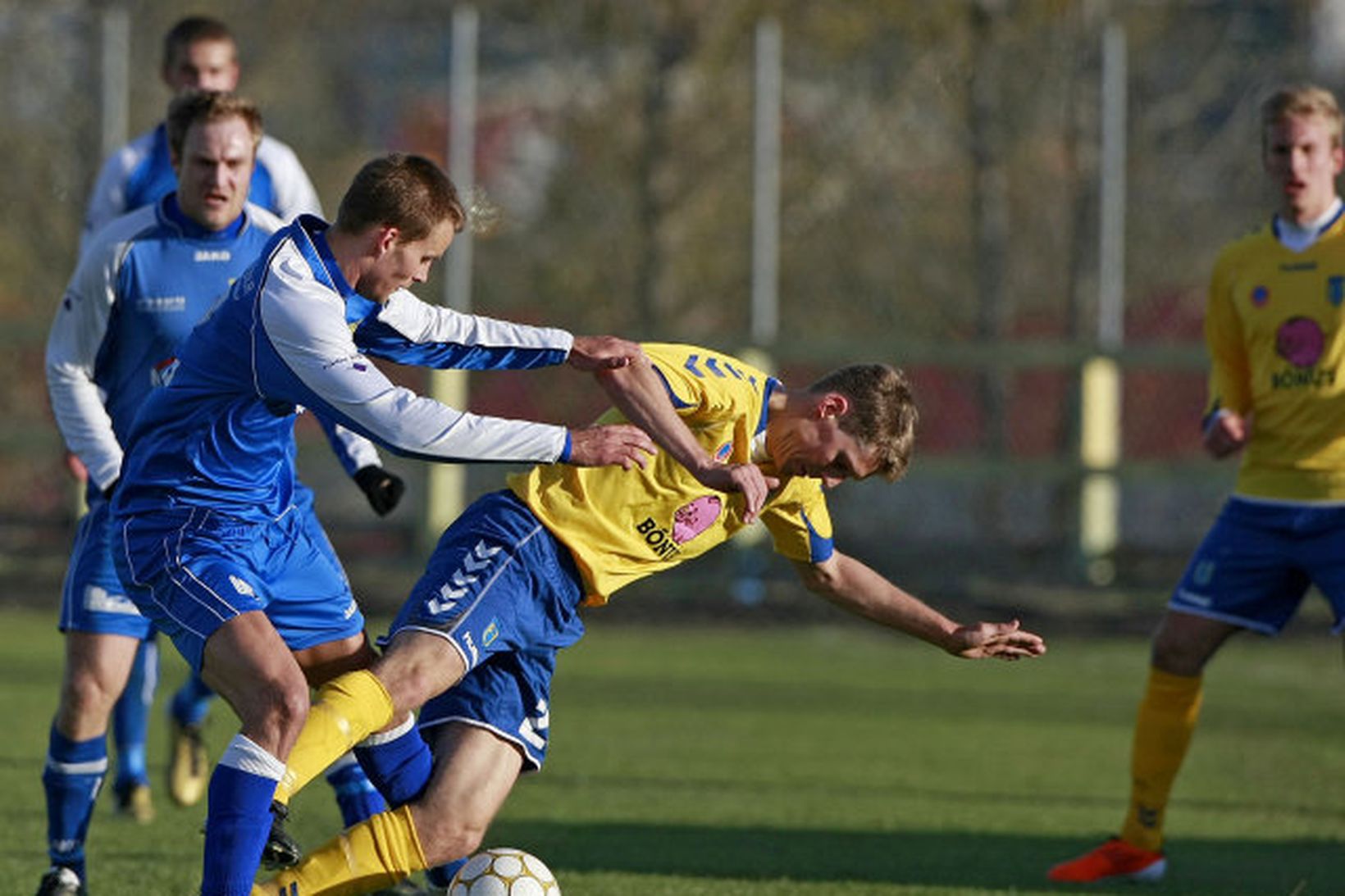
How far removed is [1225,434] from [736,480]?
7.83 feet

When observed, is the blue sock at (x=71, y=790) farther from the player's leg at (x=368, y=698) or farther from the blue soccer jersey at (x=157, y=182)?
the blue soccer jersey at (x=157, y=182)

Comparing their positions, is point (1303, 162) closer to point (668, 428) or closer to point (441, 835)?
point (668, 428)

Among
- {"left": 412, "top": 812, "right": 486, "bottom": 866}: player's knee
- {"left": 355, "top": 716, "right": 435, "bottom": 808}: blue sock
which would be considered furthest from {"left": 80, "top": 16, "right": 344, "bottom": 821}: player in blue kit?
{"left": 412, "top": 812, "right": 486, "bottom": 866}: player's knee

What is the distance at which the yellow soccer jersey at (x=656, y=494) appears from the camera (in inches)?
217

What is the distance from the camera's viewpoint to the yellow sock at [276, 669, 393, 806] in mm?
4965

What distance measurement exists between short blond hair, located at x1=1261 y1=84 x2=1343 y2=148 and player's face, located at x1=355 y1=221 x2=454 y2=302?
2926 mm

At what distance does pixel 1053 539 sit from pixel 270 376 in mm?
10949

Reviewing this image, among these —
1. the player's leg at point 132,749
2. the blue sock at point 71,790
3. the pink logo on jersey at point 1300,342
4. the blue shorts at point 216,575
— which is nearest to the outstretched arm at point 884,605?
the blue shorts at point 216,575

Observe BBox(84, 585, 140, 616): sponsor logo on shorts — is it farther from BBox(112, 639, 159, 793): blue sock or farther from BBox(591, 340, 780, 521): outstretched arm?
BBox(591, 340, 780, 521): outstretched arm

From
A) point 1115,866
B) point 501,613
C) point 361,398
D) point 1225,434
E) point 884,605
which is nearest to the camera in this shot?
point 361,398

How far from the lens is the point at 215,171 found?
6.21m

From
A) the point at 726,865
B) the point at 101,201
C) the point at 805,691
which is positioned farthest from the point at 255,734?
the point at 805,691

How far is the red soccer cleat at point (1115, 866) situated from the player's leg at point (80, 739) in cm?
275

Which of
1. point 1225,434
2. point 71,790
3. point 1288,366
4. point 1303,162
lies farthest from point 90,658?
point 1303,162
